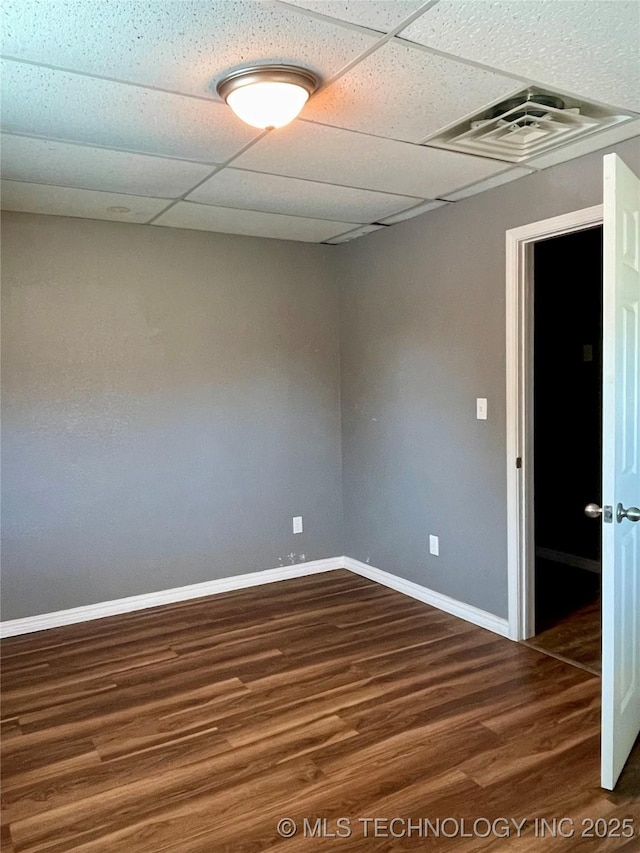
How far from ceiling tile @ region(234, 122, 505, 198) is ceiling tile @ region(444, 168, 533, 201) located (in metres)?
0.06

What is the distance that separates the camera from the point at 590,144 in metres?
2.77

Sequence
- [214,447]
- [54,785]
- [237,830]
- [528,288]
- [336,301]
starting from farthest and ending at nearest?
1. [336,301]
2. [214,447]
3. [528,288]
4. [54,785]
5. [237,830]

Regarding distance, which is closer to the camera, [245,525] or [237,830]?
[237,830]

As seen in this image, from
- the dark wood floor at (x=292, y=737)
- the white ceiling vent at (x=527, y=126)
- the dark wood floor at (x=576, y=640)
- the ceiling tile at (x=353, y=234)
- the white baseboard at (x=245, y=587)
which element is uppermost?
the ceiling tile at (x=353, y=234)

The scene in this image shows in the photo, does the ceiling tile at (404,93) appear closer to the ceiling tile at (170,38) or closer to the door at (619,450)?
the ceiling tile at (170,38)

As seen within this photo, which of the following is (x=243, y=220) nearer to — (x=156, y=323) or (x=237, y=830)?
(x=156, y=323)

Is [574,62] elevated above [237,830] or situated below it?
above

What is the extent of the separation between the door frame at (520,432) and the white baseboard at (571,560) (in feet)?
4.37

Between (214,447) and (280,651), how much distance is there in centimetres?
143

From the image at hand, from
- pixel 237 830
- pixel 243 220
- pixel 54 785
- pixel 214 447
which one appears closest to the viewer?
pixel 237 830

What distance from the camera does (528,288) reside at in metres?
3.29

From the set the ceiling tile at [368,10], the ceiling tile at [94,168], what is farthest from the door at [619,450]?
the ceiling tile at [94,168]

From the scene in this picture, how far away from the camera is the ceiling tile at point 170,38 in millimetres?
1689

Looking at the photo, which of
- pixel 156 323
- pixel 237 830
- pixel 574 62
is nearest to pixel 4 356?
pixel 156 323
